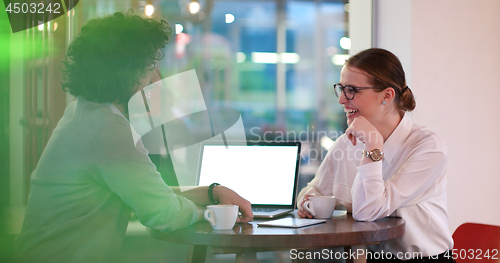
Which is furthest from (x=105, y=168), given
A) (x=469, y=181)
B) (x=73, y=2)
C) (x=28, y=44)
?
(x=469, y=181)

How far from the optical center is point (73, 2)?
1.70 m

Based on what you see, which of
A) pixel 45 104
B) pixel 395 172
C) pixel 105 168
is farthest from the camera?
A: pixel 45 104

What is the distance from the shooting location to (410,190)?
137 centimetres

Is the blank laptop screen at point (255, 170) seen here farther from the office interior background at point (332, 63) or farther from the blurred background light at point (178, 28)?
the blurred background light at point (178, 28)

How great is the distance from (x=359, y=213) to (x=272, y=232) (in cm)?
36

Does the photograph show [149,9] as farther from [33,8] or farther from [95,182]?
[95,182]

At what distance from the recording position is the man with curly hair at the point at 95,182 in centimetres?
107

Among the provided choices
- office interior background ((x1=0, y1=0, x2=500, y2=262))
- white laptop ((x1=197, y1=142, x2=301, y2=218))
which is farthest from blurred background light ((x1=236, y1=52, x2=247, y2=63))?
white laptop ((x1=197, y1=142, x2=301, y2=218))

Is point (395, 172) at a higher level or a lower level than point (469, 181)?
higher

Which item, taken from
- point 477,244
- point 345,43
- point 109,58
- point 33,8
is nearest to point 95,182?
point 109,58

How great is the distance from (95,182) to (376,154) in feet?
2.89

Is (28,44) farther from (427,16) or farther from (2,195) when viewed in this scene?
(427,16)

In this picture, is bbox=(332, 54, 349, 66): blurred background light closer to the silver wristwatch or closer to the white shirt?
the white shirt

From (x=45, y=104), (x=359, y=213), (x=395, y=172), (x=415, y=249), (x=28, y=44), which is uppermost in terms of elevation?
(x=28, y=44)
